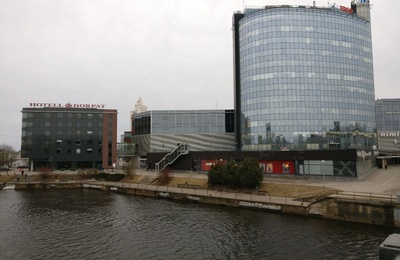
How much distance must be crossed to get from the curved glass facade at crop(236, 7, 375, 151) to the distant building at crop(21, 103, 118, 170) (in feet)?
183

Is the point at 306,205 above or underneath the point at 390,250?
underneath

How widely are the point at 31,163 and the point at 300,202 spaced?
107901 millimetres

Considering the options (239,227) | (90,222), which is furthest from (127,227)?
(239,227)

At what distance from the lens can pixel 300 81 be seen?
341 ft

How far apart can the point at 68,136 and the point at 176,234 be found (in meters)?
97.9

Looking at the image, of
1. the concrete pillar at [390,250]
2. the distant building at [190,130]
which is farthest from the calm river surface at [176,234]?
the distant building at [190,130]

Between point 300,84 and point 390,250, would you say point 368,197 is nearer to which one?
point 390,250

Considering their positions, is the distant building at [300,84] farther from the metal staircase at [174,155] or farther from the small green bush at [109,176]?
the small green bush at [109,176]

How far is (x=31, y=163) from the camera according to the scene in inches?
4505

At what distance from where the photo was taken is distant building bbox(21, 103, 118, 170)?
11419 cm

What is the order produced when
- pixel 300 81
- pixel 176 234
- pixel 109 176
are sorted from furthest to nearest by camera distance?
pixel 300 81
pixel 109 176
pixel 176 234

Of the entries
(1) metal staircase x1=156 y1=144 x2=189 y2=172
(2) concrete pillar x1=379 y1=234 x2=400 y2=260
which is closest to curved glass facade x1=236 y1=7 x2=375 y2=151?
(1) metal staircase x1=156 y1=144 x2=189 y2=172

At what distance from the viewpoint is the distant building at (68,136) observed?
375ft

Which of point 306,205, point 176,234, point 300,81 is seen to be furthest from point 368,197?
point 300,81
